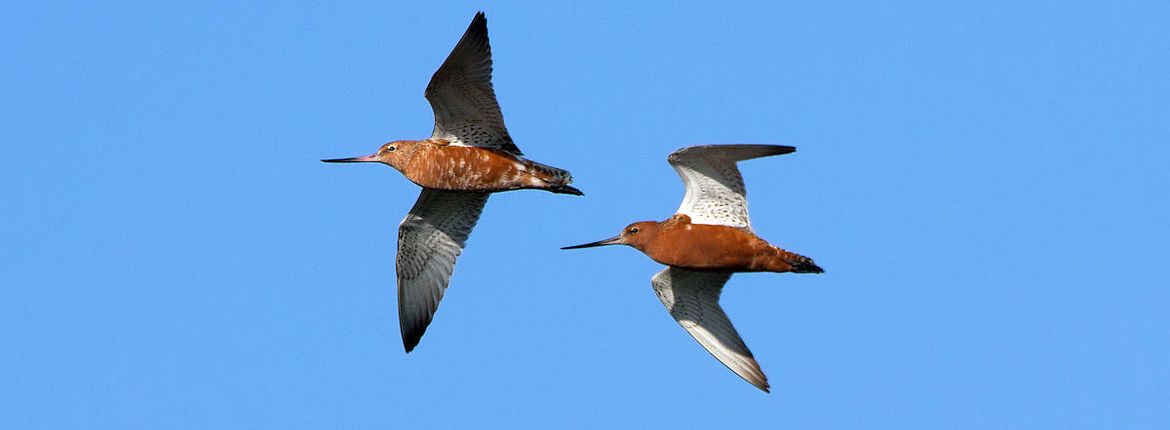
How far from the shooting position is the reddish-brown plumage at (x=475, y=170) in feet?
65.4

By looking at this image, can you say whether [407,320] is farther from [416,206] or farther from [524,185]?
[524,185]

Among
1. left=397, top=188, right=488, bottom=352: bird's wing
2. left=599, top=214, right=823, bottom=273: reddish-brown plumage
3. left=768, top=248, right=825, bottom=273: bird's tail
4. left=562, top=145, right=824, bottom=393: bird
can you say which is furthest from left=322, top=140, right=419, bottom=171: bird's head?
left=768, top=248, right=825, bottom=273: bird's tail

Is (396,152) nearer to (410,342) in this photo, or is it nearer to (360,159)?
(360,159)

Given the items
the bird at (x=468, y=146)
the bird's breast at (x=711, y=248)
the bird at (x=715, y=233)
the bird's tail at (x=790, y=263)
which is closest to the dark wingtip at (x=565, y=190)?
the bird at (x=468, y=146)

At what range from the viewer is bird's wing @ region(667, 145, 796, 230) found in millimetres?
18609

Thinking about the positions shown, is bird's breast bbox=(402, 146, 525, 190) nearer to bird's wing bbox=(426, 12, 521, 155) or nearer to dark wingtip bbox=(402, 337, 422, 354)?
bird's wing bbox=(426, 12, 521, 155)

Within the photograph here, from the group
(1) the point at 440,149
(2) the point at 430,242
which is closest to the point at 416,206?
(2) the point at 430,242

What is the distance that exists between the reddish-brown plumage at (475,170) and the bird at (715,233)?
1073 millimetres

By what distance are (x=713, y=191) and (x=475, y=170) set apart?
297 centimetres

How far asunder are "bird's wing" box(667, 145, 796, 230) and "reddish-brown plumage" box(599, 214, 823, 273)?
13cm

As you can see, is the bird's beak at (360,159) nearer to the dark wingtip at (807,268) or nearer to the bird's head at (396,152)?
the bird's head at (396,152)

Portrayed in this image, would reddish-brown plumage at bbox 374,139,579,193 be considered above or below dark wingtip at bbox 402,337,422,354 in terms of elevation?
above

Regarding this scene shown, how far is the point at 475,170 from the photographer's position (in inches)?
786

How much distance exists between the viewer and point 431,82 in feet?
64.1
